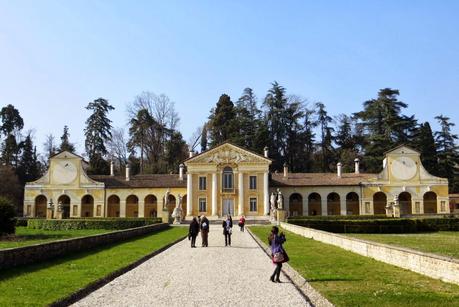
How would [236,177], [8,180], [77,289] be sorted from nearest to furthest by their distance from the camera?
[77,289], [236,177], [8,180]

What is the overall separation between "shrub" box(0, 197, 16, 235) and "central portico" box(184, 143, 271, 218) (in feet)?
94.7

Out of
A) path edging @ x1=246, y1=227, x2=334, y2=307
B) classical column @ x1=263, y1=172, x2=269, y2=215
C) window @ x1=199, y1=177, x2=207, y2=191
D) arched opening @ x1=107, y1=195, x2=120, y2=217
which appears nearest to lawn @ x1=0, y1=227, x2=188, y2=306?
path edging @ x1=246, y1=227, x2=334, y2=307

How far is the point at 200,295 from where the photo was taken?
937 cm

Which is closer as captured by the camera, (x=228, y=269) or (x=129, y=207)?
(x=228, y=269)

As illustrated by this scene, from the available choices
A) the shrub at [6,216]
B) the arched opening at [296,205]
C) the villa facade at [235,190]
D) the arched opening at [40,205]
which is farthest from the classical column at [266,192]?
the shrub at [6,216]

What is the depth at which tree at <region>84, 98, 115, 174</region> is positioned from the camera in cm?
7194

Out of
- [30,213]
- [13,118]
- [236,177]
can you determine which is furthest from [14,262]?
[13,118]

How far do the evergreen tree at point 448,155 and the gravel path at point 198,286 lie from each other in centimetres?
5895

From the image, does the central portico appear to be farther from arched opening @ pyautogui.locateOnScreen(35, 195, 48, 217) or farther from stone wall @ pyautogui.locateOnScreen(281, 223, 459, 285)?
stone wall @ pyautogui.locateOnScreen(281, 223, 459, 285)

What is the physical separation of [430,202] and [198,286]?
50.1m

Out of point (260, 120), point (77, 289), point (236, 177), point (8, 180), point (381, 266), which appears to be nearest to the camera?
point (77, 289)

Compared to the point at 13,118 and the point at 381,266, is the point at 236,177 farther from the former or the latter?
the point at 381,266

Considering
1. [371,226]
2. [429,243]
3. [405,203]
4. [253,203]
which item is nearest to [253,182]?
[253,203]

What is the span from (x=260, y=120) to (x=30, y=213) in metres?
35.5
